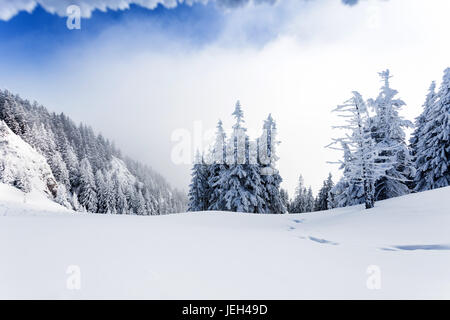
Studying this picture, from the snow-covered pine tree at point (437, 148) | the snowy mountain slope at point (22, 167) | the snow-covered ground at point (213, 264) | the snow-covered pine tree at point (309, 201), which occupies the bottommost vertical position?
the snow-covered ground at point (213, 264)

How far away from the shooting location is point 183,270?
170 inches

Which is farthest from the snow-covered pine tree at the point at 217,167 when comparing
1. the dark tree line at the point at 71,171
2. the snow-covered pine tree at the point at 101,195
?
the snow-covered pine tree at the point at 101,195

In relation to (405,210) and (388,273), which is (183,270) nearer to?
(388,273)

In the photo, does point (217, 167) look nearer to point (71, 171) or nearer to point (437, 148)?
point (437, 148)

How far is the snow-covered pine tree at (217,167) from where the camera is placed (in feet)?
86.8

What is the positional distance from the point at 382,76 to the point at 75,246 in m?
23.8

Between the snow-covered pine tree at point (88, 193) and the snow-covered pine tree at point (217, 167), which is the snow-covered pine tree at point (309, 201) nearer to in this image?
the snow-covered pine tree at point (217, 167)

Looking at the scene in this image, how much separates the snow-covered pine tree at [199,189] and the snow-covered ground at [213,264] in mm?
22726

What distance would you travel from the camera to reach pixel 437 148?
19.2m

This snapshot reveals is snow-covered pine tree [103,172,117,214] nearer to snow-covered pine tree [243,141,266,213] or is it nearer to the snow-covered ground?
snow-covered pine tree [243,141,266,213]

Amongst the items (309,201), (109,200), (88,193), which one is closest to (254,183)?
(309,201)
